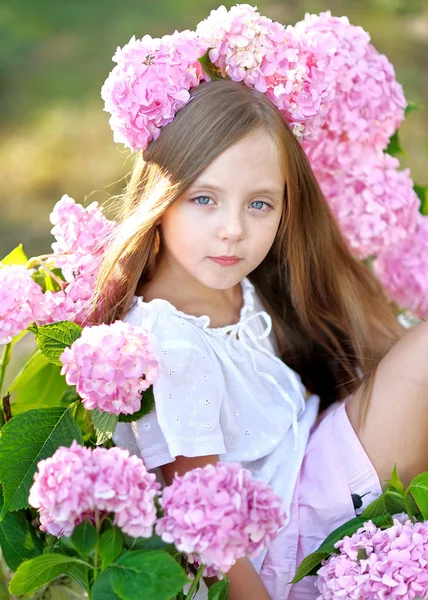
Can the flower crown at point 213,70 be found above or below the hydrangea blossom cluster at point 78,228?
above

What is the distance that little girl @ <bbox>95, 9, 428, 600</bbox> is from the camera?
5.50 feet

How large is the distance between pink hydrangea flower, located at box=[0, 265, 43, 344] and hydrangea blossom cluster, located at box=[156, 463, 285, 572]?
0.50 metres

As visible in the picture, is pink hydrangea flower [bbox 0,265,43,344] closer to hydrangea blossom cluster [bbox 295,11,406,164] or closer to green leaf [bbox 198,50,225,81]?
green leaf [bbox 198,50,225,81]

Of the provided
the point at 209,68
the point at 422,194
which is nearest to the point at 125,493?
the point at 209,68

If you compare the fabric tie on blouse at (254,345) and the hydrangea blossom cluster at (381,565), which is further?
the fabric tie on blouse at (254,345)

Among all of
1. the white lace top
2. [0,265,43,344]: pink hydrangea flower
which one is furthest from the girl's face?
[0,265,43,344]: pink hydrangea flower

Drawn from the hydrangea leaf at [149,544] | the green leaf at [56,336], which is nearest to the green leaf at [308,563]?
the hydrangea leaf at [149,544]

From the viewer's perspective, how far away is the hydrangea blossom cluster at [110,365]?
1.44 metres

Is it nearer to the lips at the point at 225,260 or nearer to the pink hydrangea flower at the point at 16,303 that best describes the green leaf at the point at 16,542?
the pink hydrangea flower at the point at 16,303

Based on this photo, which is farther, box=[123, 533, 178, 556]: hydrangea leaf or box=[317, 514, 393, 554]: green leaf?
box=[317, 514, 393, 554]: green leaf

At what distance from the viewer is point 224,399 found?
Answer: 1.78 meters

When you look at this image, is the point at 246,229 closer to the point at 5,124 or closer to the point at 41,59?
the point at 5,124

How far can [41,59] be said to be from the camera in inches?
202

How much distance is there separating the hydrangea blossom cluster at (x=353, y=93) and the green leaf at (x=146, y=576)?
3.69 ft
